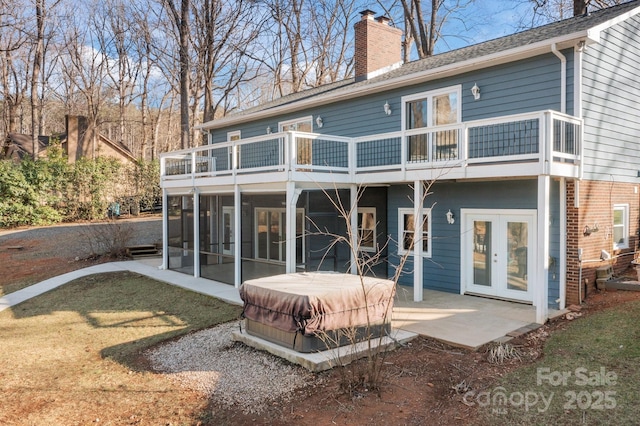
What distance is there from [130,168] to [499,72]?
2143 centimetres

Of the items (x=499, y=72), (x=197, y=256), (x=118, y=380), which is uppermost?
(x=499, y=72)

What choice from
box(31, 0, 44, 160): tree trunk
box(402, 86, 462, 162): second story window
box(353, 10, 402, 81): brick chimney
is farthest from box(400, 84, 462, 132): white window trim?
box(31, 0, 44, 160): tree trunk

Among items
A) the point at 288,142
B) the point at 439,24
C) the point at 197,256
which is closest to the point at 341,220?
the point at 288,142

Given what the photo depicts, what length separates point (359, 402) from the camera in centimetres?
518

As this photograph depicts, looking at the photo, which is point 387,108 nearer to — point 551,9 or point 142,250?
point 142,250

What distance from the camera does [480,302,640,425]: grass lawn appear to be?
4.67 m

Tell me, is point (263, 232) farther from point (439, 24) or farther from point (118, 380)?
point (439, 24)

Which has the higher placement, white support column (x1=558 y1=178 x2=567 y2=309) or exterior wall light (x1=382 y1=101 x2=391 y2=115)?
exterior wall light (x1=382 y1=101 x2=391 y2=115)

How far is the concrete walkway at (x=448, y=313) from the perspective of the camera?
7258 mm

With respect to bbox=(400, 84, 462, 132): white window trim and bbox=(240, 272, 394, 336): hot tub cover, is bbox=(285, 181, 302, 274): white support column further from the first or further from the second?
bbox=(400, 84, 462, 132): white window trim

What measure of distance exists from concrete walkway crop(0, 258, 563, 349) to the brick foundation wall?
1.23 metres

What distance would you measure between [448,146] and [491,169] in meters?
2.00

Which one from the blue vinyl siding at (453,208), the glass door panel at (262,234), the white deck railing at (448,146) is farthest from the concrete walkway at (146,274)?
the blue vinyl siding at (453,208)

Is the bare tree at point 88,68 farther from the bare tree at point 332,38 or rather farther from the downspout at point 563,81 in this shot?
the downspout at point 563,81
